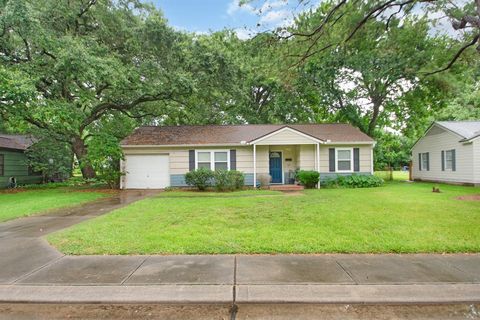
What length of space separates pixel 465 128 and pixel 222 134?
14.6 m

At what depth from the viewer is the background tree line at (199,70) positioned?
8.95 meters

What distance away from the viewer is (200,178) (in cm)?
1431

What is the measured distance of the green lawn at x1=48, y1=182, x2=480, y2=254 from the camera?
16.2 feet

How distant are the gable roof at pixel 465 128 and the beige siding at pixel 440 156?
0.93 ft

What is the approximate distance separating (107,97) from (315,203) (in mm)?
14379

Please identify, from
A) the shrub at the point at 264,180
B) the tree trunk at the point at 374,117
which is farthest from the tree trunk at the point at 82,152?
the tree trunk at the point at 374,117

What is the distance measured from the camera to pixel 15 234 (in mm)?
6168

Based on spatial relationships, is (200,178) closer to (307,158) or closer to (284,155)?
(284,155)

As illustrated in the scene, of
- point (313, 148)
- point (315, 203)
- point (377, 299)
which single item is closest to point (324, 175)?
point (313, 148)

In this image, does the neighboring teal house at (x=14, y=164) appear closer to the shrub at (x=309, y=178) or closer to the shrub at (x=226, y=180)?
the shrub at (x=226, y=180)

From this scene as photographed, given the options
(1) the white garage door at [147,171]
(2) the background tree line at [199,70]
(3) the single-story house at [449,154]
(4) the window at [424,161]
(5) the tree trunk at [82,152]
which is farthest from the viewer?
(4) the window at [424,161]

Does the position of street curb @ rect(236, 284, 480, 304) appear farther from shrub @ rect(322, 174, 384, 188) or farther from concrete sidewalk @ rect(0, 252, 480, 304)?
shrub @ rect(322, 174, 384, 188)

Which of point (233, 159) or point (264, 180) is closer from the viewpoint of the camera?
point (264, 180)

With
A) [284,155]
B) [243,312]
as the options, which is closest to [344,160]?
[284,155]
